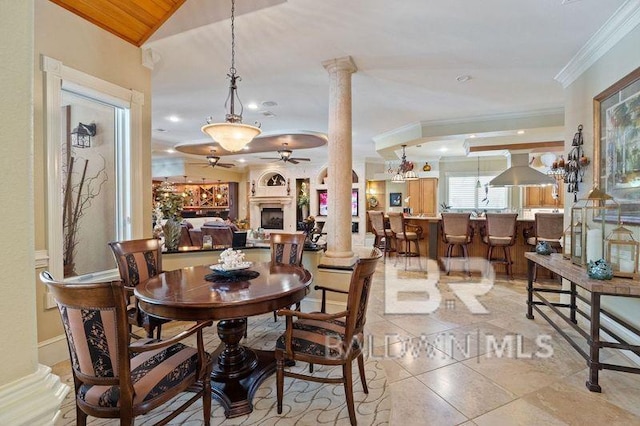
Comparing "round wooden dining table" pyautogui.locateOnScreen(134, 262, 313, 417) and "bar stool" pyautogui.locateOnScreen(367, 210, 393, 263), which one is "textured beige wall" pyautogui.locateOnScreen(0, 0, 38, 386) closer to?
"round wooden dining table" pyautogui.locateOnScreen(134, 262, 313, 417)

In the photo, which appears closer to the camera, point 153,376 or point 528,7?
point 153,376

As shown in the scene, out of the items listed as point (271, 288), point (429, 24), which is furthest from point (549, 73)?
point (271, 288)

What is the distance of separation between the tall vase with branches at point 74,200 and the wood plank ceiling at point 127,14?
1260mm

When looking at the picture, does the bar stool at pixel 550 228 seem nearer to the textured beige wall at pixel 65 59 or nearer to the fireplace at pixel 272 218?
the textured beige wall at pixel 65 59

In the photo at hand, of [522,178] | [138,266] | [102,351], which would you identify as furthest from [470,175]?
[102,351]

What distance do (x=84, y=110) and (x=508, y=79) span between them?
4.87 m

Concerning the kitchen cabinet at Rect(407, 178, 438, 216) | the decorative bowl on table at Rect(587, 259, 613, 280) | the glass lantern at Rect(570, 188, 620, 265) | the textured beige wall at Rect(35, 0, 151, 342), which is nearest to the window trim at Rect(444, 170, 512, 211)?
the kitchen cabinet at Rect(407, 178, 438, 216)

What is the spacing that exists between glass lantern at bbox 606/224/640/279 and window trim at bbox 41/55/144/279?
4.31m

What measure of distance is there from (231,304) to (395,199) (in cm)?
929

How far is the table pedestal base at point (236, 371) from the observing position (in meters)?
1.99

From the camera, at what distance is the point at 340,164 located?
3.53 metres

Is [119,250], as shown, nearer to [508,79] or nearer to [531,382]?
[531,382]

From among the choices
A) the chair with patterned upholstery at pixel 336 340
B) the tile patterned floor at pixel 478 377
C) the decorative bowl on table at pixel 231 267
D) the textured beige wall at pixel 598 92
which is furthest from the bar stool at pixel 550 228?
the decorative bowl on table at pixel 231 267

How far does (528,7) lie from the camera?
2.55 m
